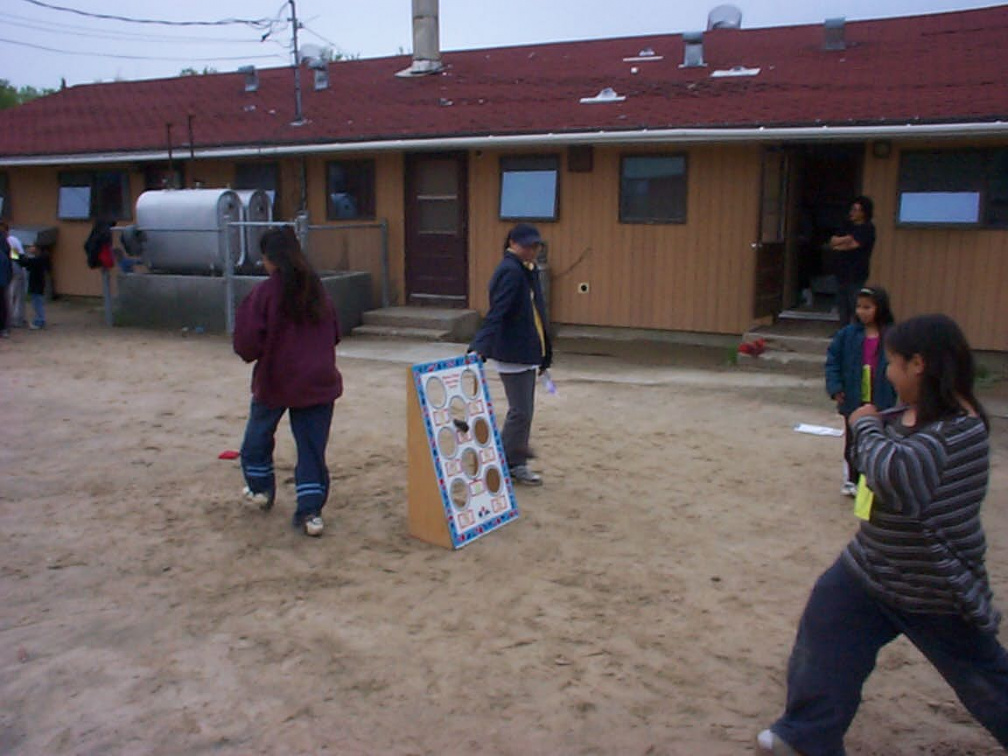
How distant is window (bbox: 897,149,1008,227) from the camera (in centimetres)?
1018

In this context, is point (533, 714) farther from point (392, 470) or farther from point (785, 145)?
point (785, 145)

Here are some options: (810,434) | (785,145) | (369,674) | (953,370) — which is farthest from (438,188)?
(953,370)

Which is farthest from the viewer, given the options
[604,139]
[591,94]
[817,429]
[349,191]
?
[349,191]

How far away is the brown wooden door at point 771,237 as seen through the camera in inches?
454

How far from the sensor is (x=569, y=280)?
12695mm

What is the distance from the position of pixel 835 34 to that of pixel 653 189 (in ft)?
12.4

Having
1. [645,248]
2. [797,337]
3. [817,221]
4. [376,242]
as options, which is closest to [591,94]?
[645,248]

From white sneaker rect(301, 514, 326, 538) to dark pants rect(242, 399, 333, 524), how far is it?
0.03m

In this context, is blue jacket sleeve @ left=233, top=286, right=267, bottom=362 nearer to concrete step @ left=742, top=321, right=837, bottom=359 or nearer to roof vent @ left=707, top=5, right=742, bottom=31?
concrete step @ left=742, top=321, right=837, bottom=359

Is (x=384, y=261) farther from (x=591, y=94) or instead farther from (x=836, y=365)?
(x=836, y=365)

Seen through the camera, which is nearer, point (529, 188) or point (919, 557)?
point (919, 557)

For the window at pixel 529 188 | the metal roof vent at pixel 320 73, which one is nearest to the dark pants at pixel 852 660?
the window at pixel 529 188

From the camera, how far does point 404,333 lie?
12641mm

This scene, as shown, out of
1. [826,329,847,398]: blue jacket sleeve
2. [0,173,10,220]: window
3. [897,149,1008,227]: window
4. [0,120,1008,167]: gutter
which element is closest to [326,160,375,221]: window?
[0,120,1008,167]: gutter
